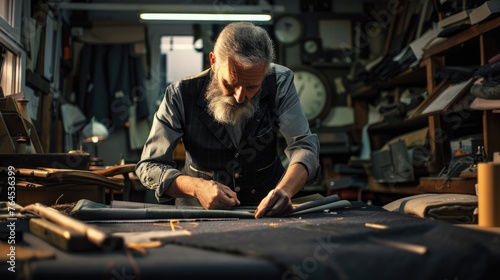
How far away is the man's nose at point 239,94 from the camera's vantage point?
190 cm

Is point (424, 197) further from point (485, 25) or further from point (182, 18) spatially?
point (182, 18)

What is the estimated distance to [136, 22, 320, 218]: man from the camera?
1.87 metres

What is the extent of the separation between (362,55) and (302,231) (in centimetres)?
556

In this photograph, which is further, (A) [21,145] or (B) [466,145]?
(B) [466,145]

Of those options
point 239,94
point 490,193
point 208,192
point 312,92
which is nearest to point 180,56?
point 312,92

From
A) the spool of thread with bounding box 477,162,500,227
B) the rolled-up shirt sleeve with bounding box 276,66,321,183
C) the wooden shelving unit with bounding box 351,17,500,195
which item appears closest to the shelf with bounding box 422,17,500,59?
the wooden shelving unit with bounding box 351,17,500,195

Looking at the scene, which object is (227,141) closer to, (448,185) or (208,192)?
(208,192)

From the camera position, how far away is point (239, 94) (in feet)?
6.26

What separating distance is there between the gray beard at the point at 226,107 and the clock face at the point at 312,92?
3.92m

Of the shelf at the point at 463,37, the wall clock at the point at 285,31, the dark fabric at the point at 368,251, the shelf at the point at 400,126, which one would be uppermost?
the wall clock at the point at 285,31

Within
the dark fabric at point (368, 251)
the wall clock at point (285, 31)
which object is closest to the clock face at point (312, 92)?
the wall clock at point (285, 31)

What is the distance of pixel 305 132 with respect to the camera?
2086 mm

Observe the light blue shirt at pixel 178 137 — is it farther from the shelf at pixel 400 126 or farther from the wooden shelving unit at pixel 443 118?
the shelf at pixel 400 126

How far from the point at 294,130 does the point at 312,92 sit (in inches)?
159
